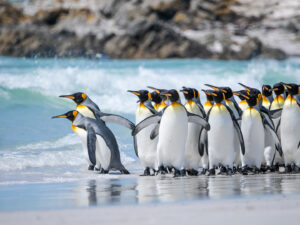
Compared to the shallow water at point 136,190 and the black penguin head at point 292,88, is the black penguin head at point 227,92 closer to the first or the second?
the black penguin head at point 292,88

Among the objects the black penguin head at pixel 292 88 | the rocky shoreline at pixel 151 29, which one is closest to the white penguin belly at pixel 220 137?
the black penguin head at pixel 292 88

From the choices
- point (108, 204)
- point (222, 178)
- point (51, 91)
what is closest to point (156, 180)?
point (222, 178)

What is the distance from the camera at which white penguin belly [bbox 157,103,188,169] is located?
6.98 metres

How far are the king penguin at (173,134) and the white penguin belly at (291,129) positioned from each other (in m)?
0.93

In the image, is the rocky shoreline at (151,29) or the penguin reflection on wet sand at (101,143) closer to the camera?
the penguin reflection on wet sand at (101,143)

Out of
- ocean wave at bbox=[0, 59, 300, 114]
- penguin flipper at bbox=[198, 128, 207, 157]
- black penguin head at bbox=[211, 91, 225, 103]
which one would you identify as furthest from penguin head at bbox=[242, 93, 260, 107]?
ocean wave at bbox=[0, 59, 300, 114]

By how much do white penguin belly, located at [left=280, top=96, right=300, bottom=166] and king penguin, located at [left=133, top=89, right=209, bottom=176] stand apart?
0.93 metres

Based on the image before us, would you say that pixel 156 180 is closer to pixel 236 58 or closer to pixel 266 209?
pixel 266 209

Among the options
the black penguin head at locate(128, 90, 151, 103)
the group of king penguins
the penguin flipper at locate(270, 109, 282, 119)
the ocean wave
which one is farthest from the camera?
the ocean wave

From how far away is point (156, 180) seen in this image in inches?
254

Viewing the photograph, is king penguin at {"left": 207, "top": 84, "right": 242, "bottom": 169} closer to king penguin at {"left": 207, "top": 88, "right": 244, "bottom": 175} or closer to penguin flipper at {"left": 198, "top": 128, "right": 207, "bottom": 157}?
king penguin at {"left": 207, "top": 88, "right": 244, "bottom": 175}

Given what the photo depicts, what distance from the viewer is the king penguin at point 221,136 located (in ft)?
23.3

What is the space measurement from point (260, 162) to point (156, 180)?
1.40 metres

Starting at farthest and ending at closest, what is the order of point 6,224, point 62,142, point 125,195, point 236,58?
point 236,58 < point 62,142 < point 125,195 < point 6,224
